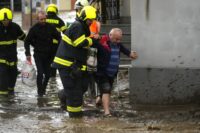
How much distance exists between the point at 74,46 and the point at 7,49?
2772 millimetres

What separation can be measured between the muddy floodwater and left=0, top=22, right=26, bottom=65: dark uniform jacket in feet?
2.62

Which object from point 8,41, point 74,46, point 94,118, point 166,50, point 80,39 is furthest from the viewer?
point 8,41

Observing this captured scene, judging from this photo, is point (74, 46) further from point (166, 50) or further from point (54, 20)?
point (54, 20)

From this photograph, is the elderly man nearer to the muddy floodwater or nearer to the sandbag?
the muddy floodwater

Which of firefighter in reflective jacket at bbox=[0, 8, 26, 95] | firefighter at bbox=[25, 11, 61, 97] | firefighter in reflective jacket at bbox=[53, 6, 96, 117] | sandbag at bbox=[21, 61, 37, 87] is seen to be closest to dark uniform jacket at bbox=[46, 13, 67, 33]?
firefighter at bbox=[25, 11, 61, 97]

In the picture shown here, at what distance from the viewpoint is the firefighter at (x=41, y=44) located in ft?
36.1

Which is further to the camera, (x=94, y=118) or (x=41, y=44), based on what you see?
(x=41, y=44)

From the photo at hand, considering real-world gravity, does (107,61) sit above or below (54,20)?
below

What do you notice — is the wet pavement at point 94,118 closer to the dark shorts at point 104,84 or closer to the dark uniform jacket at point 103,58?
the dark shorts at point 104,84

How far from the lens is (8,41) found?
36.4ft

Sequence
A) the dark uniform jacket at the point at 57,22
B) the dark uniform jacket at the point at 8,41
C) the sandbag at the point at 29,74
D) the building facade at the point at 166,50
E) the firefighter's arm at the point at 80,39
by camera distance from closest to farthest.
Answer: the firefighter's arm at the point at 80,39, the building facade at the point at 166,50, the sandbag at the point at 29,74, the dark uniform jacket at the point at 8,41, the dark uniform jacket at the point at 57,22

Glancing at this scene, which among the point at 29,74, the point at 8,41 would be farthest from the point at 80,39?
the point at 8,41

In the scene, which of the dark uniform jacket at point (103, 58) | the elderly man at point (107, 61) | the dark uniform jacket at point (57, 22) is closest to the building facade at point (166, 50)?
the elderly man at point (107, 61)

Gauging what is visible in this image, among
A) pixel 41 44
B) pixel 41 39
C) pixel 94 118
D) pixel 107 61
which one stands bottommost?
pixel 94 118
